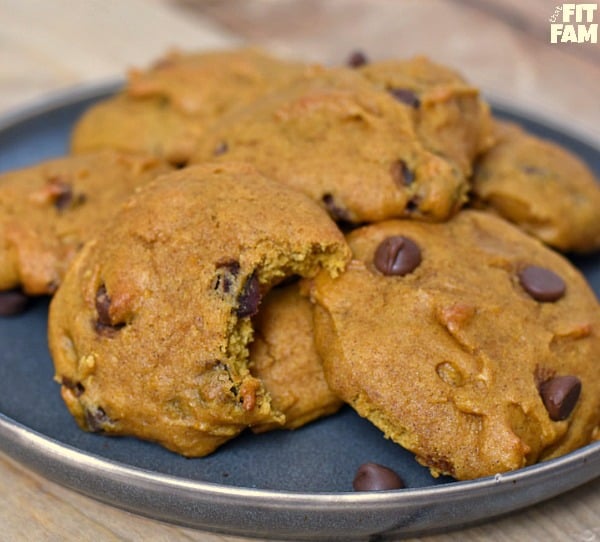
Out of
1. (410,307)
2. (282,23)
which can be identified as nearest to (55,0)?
(282,23)

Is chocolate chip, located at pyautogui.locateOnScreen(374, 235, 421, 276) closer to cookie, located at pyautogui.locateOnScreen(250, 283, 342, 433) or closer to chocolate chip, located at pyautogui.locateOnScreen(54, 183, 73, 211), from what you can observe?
cookie, located at pyautogui.locateOnScreen(250, 283, 342, 433)

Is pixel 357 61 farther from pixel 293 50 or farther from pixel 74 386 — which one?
pixel 293 50

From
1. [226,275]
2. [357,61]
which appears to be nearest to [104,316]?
[226,275]

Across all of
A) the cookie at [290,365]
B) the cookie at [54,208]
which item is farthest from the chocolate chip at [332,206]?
the cookie at [54,208]

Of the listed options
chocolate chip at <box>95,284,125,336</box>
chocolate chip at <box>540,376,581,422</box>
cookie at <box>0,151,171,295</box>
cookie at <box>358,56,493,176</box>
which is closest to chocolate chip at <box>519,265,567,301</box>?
chocolate chip at <box>540,376,581,422</box>

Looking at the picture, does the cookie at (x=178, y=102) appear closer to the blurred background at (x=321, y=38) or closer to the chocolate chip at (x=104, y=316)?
the chocolate chip at (x=104, y=316)
